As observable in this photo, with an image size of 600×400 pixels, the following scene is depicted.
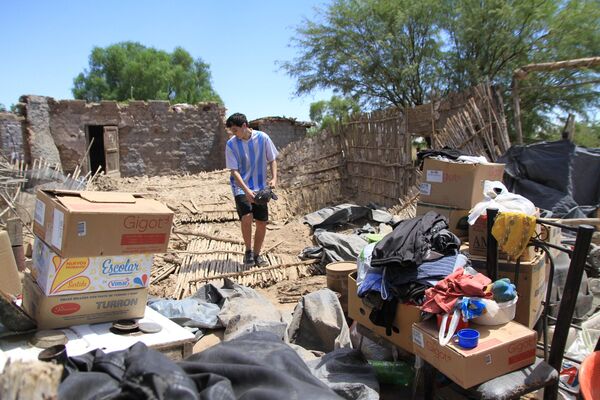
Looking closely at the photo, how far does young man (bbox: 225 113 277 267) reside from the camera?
5.10 m

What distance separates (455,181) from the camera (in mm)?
4074

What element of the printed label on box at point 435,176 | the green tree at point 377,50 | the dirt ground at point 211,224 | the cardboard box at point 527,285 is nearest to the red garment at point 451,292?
the cardboard box at point 527,285

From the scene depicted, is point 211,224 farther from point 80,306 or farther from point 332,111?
point 332,111

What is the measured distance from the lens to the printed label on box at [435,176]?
4.18 m

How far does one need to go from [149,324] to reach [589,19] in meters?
12.0

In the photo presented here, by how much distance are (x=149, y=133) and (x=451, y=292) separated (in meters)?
13.5

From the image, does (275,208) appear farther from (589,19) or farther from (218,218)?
(589,19)

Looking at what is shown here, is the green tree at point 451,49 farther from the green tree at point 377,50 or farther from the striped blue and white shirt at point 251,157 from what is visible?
the striped blue and white shirt at point 251,157

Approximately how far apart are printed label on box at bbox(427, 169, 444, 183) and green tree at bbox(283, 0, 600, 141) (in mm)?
6959

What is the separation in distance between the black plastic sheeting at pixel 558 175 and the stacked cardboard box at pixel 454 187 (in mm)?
1844

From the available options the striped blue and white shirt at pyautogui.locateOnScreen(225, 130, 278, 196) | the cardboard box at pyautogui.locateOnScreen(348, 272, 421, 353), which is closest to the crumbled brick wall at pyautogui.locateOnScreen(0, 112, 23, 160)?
the striped blue and white shirt at pyautogui.locateOnScreen(225, 130, 278, 196)

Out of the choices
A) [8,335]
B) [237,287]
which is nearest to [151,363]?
[8,335]

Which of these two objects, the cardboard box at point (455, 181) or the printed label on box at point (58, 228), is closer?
the printed label on box at point (58, 228)

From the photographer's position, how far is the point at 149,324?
2.55 metres
